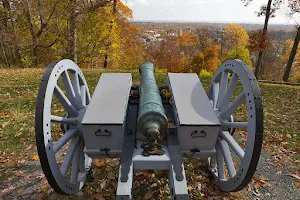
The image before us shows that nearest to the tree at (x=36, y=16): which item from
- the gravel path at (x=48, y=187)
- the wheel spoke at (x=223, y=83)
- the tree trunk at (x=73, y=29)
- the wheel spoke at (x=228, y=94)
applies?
the tree trunk at (x=73, y=29)

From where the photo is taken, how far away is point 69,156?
9.67 ft

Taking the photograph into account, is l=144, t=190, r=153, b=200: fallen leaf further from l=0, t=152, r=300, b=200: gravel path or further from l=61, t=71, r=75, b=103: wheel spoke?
l=61, t=71, r=75, b=103: wheel spoke

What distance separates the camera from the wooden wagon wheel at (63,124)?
2.37 metres

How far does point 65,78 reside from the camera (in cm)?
308

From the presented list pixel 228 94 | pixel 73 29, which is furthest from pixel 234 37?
pixel 228 94

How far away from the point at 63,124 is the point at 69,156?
1.49ft

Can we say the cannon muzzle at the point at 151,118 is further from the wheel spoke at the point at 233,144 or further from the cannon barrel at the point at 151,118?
the wheel spoke at the point at 233,144

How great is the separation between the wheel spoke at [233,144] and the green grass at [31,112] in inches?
107

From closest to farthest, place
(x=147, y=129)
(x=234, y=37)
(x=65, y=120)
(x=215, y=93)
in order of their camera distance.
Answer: (x=147, y=129) → (x=65, y=120) → (x=215, y=93) → (x=234, y=37)

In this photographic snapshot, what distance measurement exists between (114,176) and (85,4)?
43.2ft

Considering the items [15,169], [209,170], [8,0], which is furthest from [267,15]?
[8,0]

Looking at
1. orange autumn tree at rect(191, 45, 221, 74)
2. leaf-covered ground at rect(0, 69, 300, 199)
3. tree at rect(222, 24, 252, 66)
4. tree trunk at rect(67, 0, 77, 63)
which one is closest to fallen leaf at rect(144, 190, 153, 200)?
leaf-covered ground at rect(0, 69, 300, 199)

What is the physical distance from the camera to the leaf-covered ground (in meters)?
3.51

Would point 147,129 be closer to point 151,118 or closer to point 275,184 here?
point 151,118
